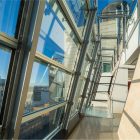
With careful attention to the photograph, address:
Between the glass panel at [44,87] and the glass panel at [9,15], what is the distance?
83 cm

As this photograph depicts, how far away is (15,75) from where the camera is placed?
7.61 feet

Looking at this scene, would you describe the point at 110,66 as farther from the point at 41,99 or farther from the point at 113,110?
the point at 41,99

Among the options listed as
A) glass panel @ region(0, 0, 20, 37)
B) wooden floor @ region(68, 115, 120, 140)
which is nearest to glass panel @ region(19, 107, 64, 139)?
wooden floor @ region(68, 115, 120, 140)

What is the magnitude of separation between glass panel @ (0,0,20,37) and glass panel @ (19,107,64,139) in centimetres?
163

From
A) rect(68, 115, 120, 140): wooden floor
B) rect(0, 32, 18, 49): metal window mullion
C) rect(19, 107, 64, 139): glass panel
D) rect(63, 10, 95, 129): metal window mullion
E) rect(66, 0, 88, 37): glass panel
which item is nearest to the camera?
rect(0, 32, 18, 49): metal window mullion

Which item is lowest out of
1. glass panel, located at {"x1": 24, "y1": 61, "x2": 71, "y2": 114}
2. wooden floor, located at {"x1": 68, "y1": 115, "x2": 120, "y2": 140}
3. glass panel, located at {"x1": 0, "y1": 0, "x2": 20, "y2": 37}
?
wooden floor, located at {"x1": 68, "y1": 115, "x2": 120, "y2": 140}

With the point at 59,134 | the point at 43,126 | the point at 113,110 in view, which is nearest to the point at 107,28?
the point at 113,110

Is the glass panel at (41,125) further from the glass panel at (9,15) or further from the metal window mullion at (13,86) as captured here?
the glass panel at (9,15)

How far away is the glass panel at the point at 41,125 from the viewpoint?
11.5 ft

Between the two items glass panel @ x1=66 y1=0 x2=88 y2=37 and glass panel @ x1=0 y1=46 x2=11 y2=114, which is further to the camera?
glass panel @ x1=66 y1=0 x2=88 y2=37

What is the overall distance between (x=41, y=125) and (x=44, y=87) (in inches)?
34.6

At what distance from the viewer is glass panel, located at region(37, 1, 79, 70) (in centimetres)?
319

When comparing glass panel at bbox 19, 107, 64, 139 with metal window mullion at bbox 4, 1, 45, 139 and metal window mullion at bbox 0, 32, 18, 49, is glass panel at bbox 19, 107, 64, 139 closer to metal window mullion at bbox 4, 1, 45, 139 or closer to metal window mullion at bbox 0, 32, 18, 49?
metal window mullion at bbox 4, 1, 45, 139

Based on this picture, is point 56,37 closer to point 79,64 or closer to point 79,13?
point 79,13
